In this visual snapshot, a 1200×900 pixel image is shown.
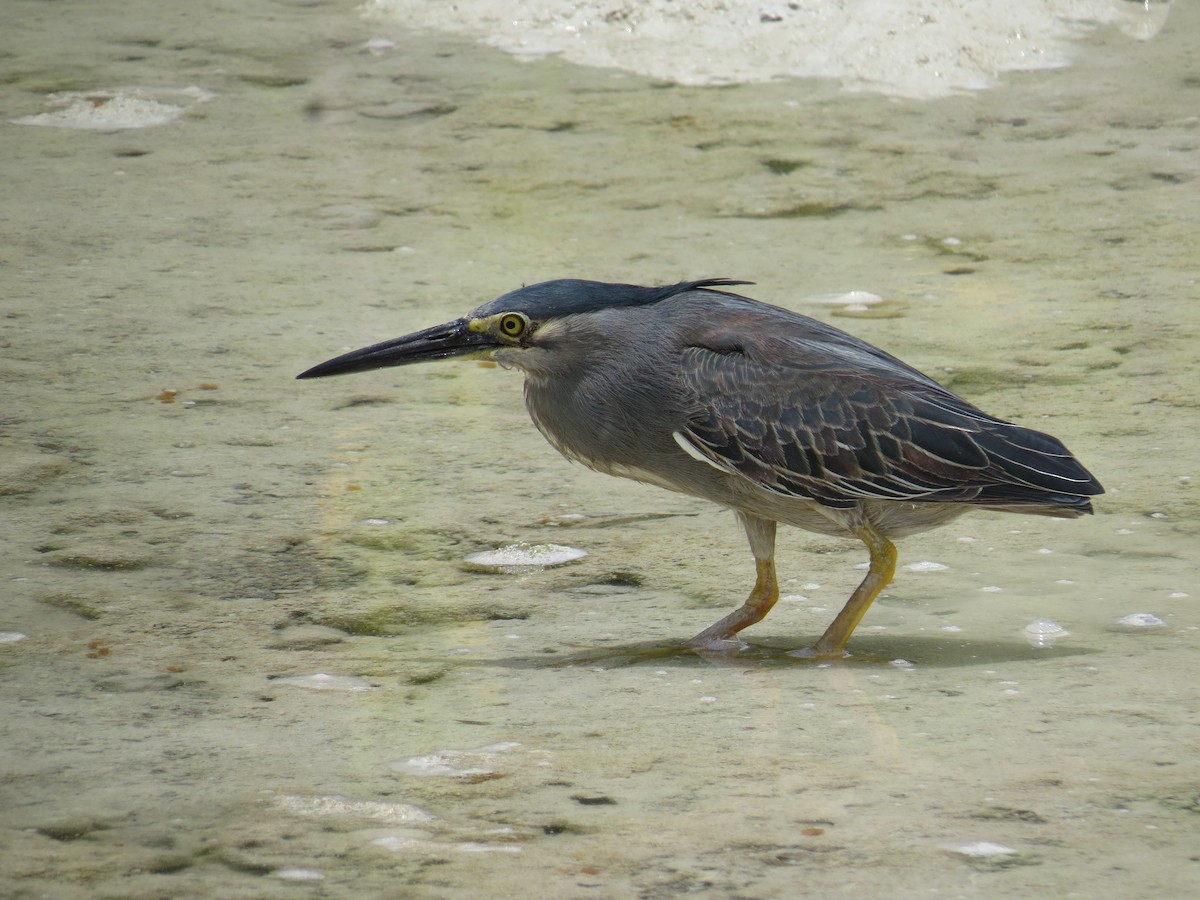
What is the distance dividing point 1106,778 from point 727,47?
8.78 m

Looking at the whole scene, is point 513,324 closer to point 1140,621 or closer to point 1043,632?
point 1043,632

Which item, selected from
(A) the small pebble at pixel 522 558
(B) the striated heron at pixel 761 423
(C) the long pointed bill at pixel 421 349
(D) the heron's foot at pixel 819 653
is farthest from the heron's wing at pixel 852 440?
(A) the small pebble at pixel 522 558

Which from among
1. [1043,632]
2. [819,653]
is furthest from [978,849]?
[1043,632]

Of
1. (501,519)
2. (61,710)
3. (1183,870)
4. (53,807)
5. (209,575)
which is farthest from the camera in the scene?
(501,519)

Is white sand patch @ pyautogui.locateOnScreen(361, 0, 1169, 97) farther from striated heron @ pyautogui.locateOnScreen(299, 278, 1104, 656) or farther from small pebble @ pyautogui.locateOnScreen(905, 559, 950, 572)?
striated heron @ pyautogui.locateOnScreen(299, 278, 1104, 656)

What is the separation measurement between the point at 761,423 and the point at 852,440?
0.27 m

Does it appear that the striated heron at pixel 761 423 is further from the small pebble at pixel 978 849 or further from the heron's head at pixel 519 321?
the small pebble at pixel 978 849

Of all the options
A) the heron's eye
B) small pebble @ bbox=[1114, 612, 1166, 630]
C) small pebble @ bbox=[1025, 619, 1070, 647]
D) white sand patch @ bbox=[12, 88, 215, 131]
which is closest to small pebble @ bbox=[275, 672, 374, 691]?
the heron's eye

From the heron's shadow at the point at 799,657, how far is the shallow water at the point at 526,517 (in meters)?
0.02

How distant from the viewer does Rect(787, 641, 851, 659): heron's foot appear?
434 cm

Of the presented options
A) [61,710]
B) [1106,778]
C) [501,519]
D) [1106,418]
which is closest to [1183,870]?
[1106,778]

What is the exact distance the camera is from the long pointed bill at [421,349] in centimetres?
462

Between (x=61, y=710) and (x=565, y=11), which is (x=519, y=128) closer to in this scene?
(x=565, y=11)

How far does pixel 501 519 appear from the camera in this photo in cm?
538
